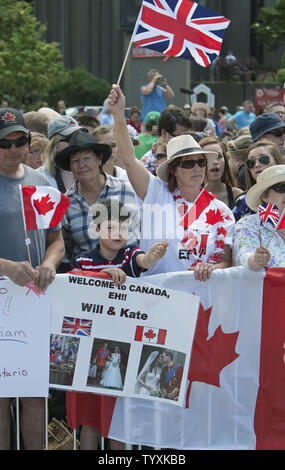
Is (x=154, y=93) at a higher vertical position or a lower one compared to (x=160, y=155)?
higher

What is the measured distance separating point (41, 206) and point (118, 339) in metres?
0.89

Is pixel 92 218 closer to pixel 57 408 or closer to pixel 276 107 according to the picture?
pixel 57 408

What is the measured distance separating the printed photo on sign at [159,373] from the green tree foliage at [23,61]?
90.2 feet

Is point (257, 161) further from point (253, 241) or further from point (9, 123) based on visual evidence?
point (9, 123)

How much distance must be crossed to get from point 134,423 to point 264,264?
1218 millimetres

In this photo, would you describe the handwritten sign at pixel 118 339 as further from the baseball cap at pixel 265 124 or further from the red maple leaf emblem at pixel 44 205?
the baseball cap at pixel 265 124

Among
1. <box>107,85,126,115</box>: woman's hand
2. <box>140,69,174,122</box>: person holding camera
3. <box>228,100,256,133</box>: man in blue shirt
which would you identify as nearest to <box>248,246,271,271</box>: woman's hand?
<box>107,85,126,115</box>: woman's hand

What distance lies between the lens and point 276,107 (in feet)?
30.0

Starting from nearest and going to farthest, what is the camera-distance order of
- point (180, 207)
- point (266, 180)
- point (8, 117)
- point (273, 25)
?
point (8, 117), point (266, 180), point (180, 207), point (273, 25)

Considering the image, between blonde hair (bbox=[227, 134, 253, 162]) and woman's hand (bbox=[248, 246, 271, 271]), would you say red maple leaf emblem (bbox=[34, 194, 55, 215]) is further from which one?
blonde hair (bbox=[227, 134, 253, 162])

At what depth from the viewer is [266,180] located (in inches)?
200

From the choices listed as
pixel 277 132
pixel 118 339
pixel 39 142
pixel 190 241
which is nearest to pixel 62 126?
pixel 39 142
